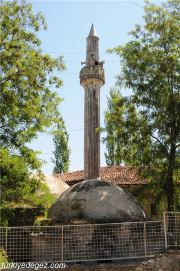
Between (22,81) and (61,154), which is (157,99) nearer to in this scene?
(22,81)

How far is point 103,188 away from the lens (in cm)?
1145

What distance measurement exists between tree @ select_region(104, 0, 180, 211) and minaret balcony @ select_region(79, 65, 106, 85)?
13.3 ft

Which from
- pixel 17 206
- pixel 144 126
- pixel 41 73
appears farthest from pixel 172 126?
pixel 17 206

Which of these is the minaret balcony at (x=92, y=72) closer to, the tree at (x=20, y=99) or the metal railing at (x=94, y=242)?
the tree at (x=20, y=99)

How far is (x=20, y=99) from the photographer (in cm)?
1224

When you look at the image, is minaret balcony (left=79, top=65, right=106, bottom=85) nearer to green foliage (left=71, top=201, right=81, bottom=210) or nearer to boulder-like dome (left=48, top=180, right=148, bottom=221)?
boulder-like dome (left=48, top=180, right=148, bottom=221)

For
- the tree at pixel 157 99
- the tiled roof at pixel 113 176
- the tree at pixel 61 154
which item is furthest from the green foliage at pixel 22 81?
the tree at pixel 61 154

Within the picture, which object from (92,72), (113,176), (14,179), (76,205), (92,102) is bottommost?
(76,205)

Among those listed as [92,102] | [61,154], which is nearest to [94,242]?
[92,102]

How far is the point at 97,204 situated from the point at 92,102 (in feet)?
28.8

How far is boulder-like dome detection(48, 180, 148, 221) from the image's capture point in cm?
1068

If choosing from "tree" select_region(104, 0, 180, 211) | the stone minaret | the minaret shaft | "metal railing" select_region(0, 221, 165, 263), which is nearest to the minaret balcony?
the stone minaret

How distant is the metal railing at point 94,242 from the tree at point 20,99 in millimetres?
2334

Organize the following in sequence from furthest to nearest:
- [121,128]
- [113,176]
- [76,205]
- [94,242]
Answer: [113,176] → [121,128] → [76,205] → [94,242]
